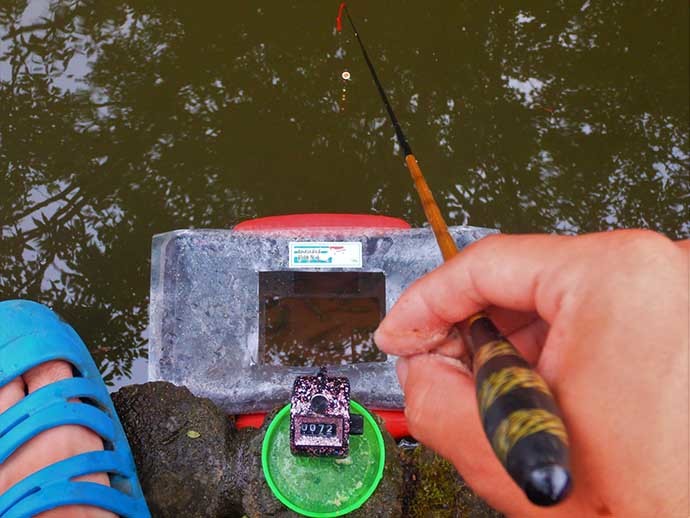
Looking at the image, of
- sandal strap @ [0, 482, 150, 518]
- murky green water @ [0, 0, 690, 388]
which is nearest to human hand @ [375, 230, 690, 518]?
sandal strap @ [0, 482, 150, 518]

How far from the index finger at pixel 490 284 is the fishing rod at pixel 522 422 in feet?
0.30

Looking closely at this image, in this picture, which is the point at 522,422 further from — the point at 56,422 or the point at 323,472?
the point at 56,422

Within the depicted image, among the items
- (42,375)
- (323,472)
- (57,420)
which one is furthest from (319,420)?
(42,375)

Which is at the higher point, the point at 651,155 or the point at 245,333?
the point at 651,155

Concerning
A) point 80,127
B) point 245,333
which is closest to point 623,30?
point 245,333

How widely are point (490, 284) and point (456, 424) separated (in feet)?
0.82

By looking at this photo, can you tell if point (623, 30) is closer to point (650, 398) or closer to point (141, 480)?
point (650, 398)

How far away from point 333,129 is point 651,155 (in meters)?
1.45

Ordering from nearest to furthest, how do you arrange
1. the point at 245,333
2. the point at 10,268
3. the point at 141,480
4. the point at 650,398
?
the point at 650,398, the point at 141,480, the point at 245,333, the point at 10,268

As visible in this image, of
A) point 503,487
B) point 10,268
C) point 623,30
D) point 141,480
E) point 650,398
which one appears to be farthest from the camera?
point 623,30

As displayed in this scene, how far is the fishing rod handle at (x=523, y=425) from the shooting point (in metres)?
0.71

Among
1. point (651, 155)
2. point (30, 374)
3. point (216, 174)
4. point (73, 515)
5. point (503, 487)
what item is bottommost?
point (73, 515)

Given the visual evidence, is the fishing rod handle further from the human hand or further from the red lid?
the red lid

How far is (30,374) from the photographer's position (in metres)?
2.07
